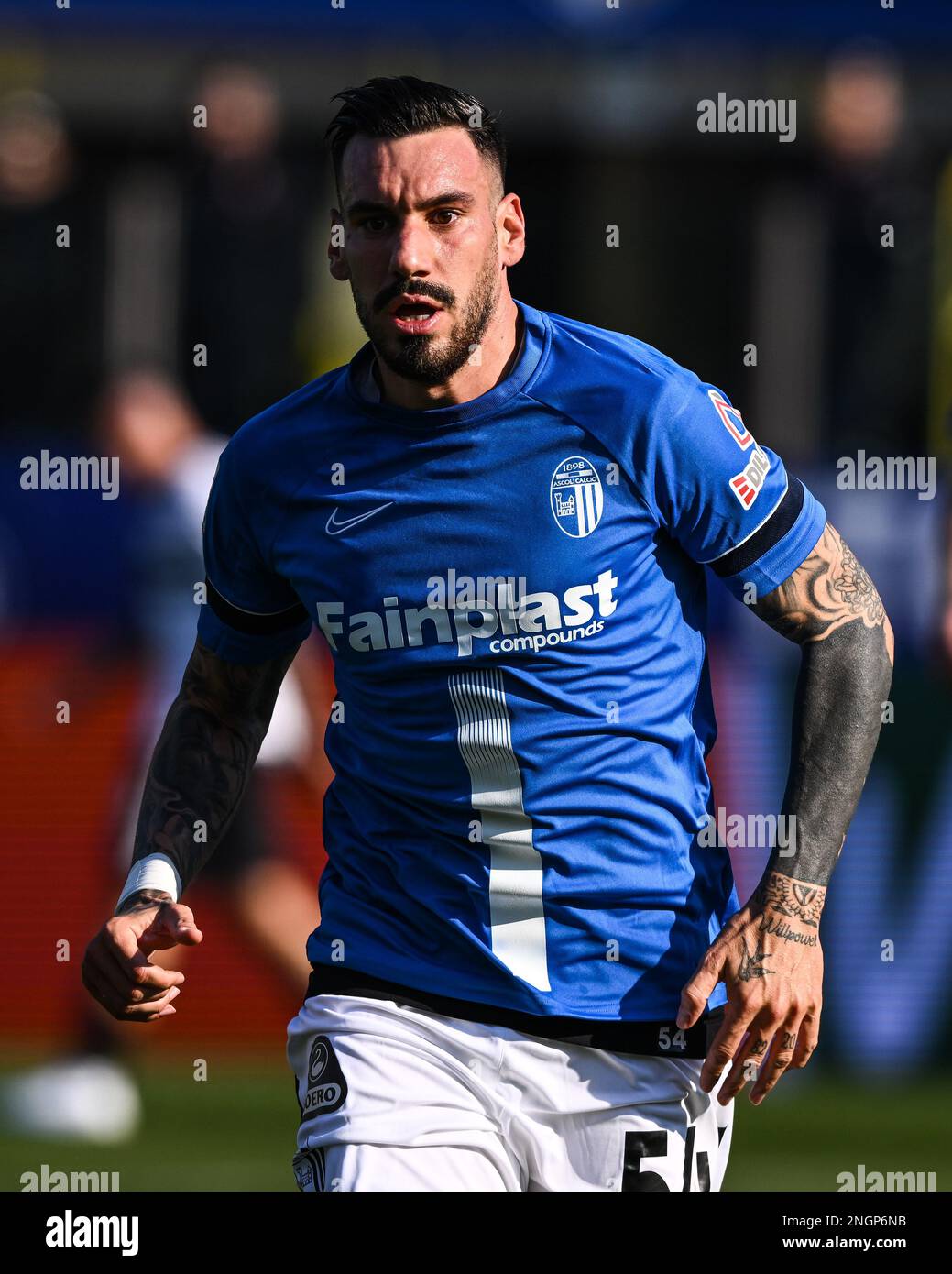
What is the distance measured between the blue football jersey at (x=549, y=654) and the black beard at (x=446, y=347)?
0.08m

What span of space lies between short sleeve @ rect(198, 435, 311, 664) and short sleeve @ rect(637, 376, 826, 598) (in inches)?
31.5

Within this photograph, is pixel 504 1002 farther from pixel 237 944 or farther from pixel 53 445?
pixel 53 445

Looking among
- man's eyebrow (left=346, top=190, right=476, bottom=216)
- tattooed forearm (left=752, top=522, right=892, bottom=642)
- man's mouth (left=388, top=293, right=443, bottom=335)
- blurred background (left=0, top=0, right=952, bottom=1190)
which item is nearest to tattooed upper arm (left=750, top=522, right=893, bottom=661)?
tattooed forearm (left=752, top=522, right=892, bottom=642)

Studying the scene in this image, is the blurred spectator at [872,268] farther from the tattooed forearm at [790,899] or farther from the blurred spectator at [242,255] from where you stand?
the tattooed forearm at [790,899]

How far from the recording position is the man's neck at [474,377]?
3936 millimetres

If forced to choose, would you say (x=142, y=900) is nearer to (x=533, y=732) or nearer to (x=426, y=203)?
(x=533, y=732)

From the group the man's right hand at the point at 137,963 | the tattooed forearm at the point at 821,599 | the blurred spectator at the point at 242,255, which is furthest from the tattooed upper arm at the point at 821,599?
the blurred spectator at the point at 242,255

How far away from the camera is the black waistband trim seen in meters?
3.84

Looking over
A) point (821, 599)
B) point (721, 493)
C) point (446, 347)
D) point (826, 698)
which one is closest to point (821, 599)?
point (821, 599)

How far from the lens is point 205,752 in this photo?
433 centimetres

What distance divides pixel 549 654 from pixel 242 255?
237 inches

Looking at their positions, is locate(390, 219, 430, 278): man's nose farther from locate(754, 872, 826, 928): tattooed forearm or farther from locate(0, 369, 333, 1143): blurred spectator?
locate(0, 369, 333, 1143): blurred spectator
